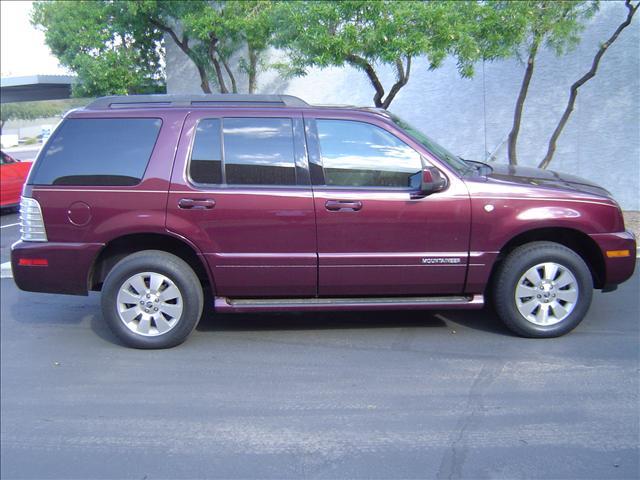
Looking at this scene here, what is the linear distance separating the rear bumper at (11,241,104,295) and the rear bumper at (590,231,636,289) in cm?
409

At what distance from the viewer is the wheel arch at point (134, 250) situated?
5449 mm

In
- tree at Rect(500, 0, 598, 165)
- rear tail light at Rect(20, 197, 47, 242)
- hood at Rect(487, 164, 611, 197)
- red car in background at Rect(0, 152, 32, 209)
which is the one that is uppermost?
tree at Rect(500, 0, 598, 165)

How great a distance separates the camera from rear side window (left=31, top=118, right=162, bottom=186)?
5289mm

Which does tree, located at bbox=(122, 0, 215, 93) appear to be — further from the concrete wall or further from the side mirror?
the side mirror

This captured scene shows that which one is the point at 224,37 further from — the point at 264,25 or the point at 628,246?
the point at 628,246

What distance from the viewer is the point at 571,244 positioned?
18.2ft

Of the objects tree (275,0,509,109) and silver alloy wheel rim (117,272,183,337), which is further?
tree (275,0,509,109)

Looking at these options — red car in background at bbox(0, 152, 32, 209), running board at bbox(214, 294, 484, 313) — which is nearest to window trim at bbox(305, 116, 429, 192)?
running board at bbox(214, 294, 484, 313)

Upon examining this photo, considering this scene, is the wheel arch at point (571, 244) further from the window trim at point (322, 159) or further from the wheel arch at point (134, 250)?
the wheel arch at point (134, 250)

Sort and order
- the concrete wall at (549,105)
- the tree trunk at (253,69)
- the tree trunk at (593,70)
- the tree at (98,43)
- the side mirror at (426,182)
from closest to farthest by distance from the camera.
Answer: the side mirror at (426,182) < the tree trunk at (593,70) < the concrete wall at (549,105) < the tree at (98,43) < the tree trunk at (253,69)

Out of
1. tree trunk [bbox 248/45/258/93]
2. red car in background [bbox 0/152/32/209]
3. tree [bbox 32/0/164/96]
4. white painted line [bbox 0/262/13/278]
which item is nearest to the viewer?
white painted line [bbox 0/262/13/278]

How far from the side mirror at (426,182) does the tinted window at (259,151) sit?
3.18ft

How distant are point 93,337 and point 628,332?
4.71 meters

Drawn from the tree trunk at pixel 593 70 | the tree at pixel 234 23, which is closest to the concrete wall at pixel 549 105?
the tree trunk at pixel 593 70
